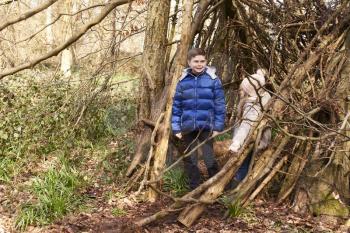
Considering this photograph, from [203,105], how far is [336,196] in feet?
5.60

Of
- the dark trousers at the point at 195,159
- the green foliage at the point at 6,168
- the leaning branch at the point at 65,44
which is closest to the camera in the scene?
the leaning branch at the point at 65,44

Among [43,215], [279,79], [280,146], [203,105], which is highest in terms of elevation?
[279,79]

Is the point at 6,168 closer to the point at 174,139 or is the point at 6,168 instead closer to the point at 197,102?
the point at 174,139

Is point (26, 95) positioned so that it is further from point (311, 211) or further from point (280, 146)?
point (311, 211)

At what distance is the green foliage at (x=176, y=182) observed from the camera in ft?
17.7

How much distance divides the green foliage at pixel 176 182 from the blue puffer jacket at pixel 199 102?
737 millimetres

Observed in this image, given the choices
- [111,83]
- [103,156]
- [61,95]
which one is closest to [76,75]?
[61,95]

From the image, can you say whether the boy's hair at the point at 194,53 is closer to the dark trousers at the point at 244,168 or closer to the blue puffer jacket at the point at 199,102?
the blue puffer jacket at the point at 199,102

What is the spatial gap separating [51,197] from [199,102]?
76.7 inches

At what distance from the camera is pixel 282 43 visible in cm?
616

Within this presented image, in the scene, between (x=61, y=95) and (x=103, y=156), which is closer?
(x=103, y=156)

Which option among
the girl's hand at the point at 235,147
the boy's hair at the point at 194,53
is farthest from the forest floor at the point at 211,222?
the boy's hair at the point at 194,53

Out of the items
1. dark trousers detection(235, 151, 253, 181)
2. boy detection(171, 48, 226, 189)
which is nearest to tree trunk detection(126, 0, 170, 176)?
boy detection(171, 48, 226, 189)

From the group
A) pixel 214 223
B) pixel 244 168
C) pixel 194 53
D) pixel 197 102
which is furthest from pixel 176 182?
pixel 194 53
